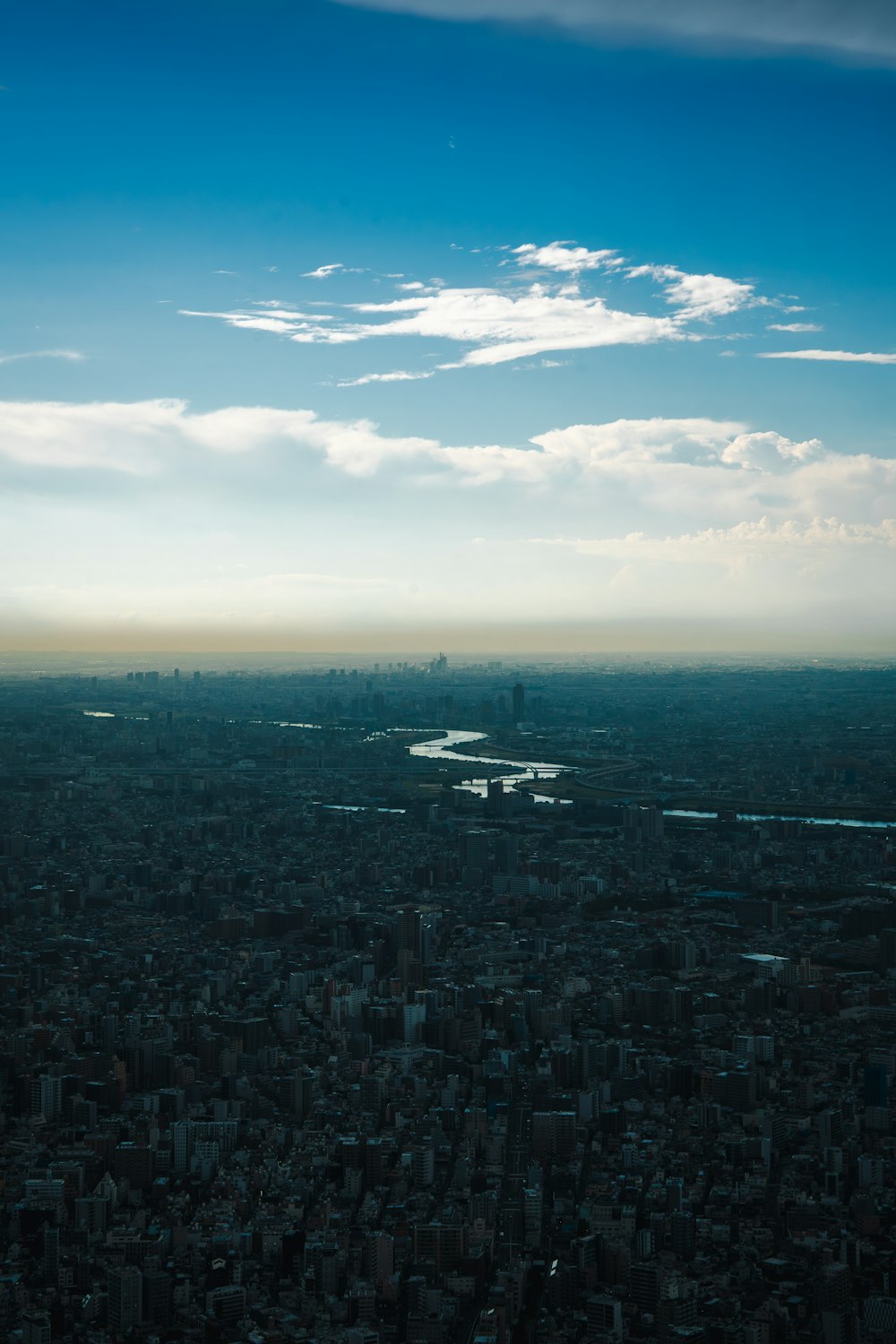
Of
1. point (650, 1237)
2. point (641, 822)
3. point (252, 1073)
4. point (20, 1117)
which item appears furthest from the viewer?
point (641, 822)

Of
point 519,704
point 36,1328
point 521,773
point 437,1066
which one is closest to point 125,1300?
point 36,1328

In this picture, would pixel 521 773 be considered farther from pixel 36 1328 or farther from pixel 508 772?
pixel 36 1328

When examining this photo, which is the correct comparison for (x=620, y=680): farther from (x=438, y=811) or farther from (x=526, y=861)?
(x=526, y=861)

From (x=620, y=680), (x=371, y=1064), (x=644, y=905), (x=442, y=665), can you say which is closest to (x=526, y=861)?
(x=644, y=905)

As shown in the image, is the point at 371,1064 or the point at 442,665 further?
the point at 442,665

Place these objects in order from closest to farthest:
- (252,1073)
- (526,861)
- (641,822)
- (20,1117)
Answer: (20,1117) < (252,1073) < (526,861) < (641,822)

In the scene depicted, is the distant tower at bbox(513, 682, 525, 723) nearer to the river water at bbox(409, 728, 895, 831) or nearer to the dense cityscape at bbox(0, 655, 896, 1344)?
the river water at bbox(409, 728, 895, 831)

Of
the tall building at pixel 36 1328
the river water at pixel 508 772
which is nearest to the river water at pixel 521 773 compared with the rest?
the river water at pixel 508 772
